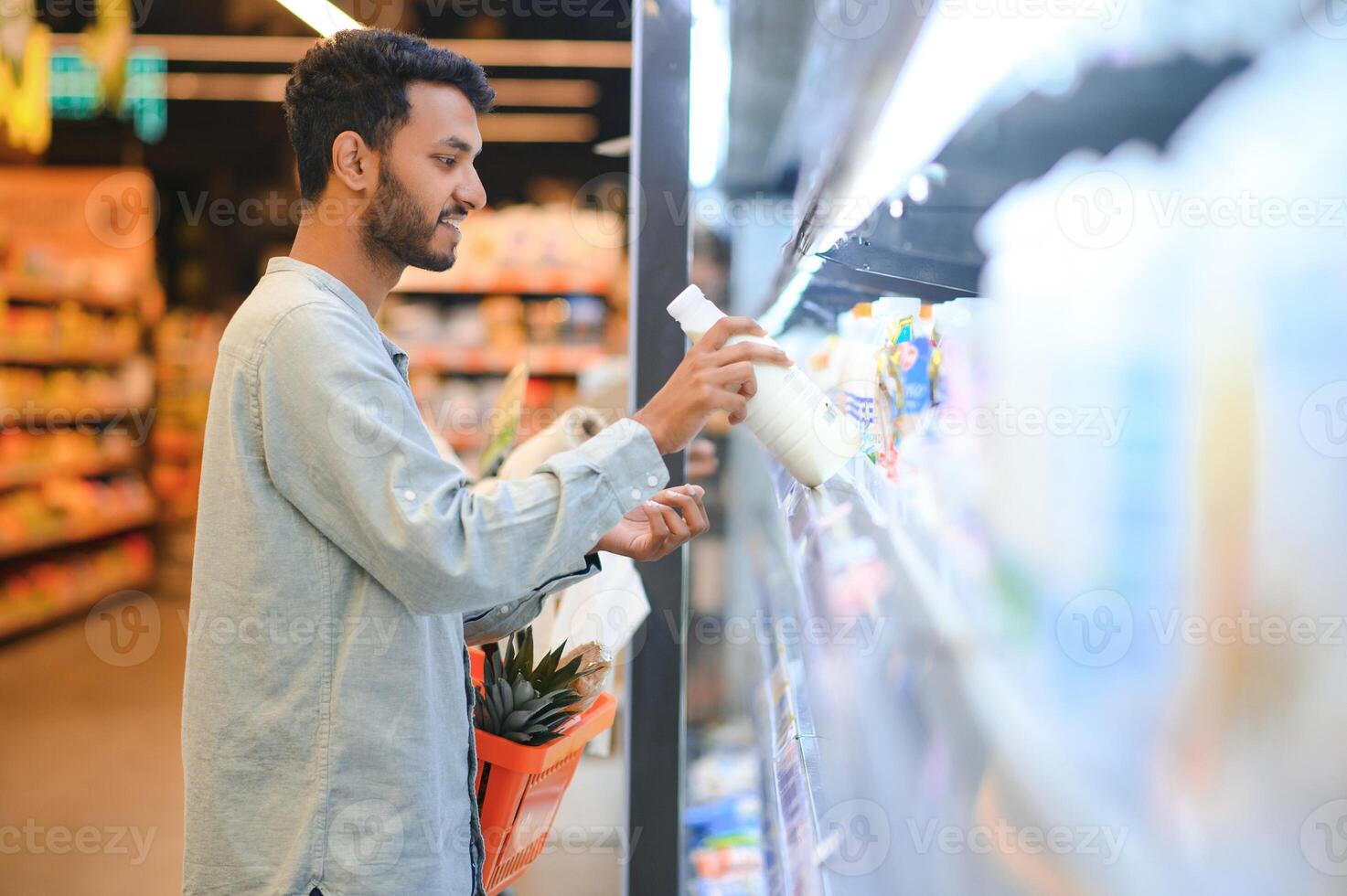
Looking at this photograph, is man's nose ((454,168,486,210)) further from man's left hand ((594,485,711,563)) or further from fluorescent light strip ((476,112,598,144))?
fluorescent light strip ((476,112,598,144))

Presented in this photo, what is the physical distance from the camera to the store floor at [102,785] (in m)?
2.85

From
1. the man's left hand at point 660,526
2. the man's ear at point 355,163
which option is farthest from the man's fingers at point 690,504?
the man's ear at point 355,163

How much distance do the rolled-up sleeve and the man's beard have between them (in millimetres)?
143

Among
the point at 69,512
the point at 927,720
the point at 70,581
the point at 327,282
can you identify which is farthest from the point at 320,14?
the point at 70,581

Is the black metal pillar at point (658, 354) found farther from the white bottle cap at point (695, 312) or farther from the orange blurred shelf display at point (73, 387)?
the orange blurred shelf display at point (73, 387)

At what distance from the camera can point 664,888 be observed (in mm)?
2105

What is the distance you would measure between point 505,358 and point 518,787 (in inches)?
133

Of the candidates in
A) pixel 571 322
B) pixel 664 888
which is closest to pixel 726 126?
pixel 664 888

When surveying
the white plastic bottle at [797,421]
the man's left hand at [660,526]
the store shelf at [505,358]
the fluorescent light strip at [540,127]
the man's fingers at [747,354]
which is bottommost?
the man's left hand at [660,526]

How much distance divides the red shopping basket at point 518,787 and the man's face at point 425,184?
2.18 ft

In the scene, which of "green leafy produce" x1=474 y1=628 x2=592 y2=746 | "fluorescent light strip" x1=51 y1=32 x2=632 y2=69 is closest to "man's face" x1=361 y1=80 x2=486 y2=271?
"green leafy produce" x1=474 y1=628 x2=592 y2=746

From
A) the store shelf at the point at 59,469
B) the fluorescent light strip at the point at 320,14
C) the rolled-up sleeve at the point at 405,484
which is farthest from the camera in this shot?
the store shelf at the point at 59,469

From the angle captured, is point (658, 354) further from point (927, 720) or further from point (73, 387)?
point (73, 387)

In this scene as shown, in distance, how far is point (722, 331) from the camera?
3.51 feet
